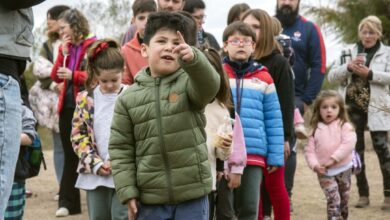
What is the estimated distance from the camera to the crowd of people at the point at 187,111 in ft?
15.6

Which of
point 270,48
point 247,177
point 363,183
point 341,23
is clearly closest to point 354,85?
point 363,183

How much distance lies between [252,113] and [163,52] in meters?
1.81

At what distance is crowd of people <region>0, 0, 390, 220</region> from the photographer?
187 inches

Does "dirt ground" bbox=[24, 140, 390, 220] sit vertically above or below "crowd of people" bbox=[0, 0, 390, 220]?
below

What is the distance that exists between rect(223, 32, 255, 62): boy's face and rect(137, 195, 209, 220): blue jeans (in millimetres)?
1930

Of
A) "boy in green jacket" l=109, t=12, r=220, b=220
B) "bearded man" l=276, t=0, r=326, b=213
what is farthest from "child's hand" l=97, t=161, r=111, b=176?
"bearded man" l=276, t=0, r=326, b=213

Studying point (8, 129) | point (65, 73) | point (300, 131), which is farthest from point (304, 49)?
point (8, 129)

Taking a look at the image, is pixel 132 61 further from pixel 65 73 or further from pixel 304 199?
pixel 304 199

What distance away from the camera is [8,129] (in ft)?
12.7

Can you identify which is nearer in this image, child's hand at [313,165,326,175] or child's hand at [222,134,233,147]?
child's hand at [222,134,233,147]

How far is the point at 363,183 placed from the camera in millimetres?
9414

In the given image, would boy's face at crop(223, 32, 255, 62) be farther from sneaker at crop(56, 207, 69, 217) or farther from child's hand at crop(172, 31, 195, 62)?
sneaker at crop(56, 207, 69, 217)

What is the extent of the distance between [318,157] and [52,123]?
11.4 feet

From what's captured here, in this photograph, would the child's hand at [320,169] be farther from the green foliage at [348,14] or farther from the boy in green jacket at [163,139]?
the green foliage at [348,14]
